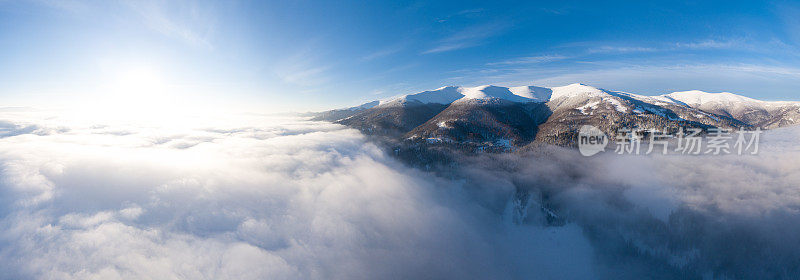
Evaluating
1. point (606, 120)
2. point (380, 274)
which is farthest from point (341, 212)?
point (606, 120)

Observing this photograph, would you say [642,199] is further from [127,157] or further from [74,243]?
[127,157]

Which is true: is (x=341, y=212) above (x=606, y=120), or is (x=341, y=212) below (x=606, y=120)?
below

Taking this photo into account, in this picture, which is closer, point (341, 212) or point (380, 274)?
point (380, 274)

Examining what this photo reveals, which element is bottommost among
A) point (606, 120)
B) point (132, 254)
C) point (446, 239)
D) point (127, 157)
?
point (446, 239)

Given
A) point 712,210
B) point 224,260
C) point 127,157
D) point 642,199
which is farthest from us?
point 642,199

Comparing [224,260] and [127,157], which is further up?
[127,157]

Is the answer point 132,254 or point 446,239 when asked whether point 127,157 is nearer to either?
point 132,254

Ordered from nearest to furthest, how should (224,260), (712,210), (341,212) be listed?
(224,260) → (341,212) → (712,210)

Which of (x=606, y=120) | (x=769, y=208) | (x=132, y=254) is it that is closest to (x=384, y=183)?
(x=132, y=254)

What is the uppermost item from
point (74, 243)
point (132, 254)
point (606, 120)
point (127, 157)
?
point (606, 120)
